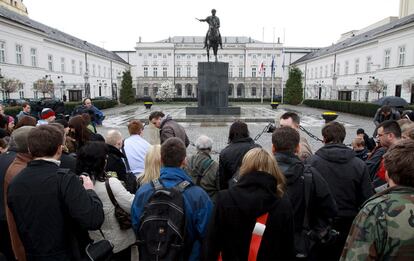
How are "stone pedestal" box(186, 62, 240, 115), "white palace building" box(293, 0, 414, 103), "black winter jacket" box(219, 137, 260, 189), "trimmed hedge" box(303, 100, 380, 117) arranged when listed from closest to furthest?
"black winter jacket" box(219, 137, 260, 189) < "stone pedestal" box(186, 62, 240, 115) < "trimmed hedge" box(303, 100, 380, 117) < "white palace building" box(293, 0, 414, 103)

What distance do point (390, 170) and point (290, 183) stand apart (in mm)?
999

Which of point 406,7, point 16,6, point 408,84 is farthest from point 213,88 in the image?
point 16,6

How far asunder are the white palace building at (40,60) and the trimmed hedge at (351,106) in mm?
27410

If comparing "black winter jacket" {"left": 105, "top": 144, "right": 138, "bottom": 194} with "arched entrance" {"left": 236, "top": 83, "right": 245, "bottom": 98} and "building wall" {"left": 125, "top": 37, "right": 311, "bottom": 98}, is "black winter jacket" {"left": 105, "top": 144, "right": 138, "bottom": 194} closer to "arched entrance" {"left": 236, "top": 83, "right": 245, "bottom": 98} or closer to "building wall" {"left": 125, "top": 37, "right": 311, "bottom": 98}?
"building wall" {"left": 125, "top": 37, "right": 311, "bottom": 98}

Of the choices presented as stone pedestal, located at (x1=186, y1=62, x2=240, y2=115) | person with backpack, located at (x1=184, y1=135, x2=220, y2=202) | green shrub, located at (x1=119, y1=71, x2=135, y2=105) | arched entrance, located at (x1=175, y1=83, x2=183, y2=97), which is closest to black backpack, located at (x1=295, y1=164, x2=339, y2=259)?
person with backpack, located at (x1=184, y1=135, x2=220, y2=202)

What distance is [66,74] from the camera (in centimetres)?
4491

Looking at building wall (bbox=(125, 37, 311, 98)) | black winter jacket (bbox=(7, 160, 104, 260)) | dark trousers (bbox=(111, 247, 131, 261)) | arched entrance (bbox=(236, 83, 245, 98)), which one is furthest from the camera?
arched entrance (bbox=(236, 83, 245, 98))

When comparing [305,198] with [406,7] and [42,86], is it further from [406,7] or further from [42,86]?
[406,7]

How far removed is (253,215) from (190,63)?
268 feet

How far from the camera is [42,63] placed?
123 feet

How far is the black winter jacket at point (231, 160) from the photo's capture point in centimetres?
400

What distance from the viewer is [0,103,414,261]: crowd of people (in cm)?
175

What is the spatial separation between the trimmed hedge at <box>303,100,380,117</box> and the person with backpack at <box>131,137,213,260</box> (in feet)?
80.5

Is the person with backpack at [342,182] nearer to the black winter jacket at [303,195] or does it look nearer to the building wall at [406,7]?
the black winter jacket at [303,195]
